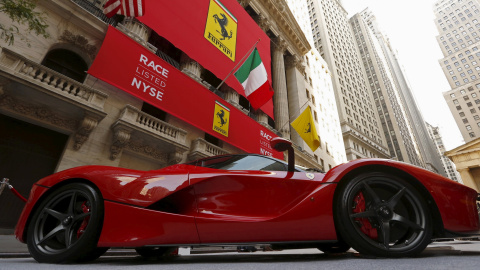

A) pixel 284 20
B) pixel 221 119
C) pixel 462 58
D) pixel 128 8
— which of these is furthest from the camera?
pixel 462 58

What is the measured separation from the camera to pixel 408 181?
6.66 ft

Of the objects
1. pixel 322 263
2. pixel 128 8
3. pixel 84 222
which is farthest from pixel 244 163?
pixel 128 8

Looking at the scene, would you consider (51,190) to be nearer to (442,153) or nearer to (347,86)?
(347,86)

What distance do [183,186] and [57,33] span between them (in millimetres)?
11497

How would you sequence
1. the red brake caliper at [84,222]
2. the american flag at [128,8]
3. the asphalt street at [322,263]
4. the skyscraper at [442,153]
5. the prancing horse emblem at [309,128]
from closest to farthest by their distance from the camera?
the asphalt street at [322,263]
the red brake caliper at [84,222]
the american flag at [128,8]
the prancing horse emblem at [309,128]
the skyscraper at [442,153]

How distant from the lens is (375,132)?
2328 inches

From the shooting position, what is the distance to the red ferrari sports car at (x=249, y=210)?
6.20 ft

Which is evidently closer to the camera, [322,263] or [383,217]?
[322,263]

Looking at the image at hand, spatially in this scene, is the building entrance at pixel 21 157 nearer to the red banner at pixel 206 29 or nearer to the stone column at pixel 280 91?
the red banner at pixel 206 29

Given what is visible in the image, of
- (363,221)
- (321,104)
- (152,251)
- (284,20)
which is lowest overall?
(152,251)

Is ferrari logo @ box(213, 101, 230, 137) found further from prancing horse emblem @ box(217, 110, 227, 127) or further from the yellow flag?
the yellow flag

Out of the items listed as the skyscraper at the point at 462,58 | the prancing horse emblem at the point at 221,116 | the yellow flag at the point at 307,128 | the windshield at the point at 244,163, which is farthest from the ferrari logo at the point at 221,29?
the skyscraper at the point at 462,58

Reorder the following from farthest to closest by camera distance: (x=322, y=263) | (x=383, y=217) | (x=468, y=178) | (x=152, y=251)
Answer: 1. (x=468, y=178)
2. (x=152, y=251)
3. (x=383, y=217)
4. (x=322, y=263)

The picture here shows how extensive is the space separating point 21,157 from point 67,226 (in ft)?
27.5
